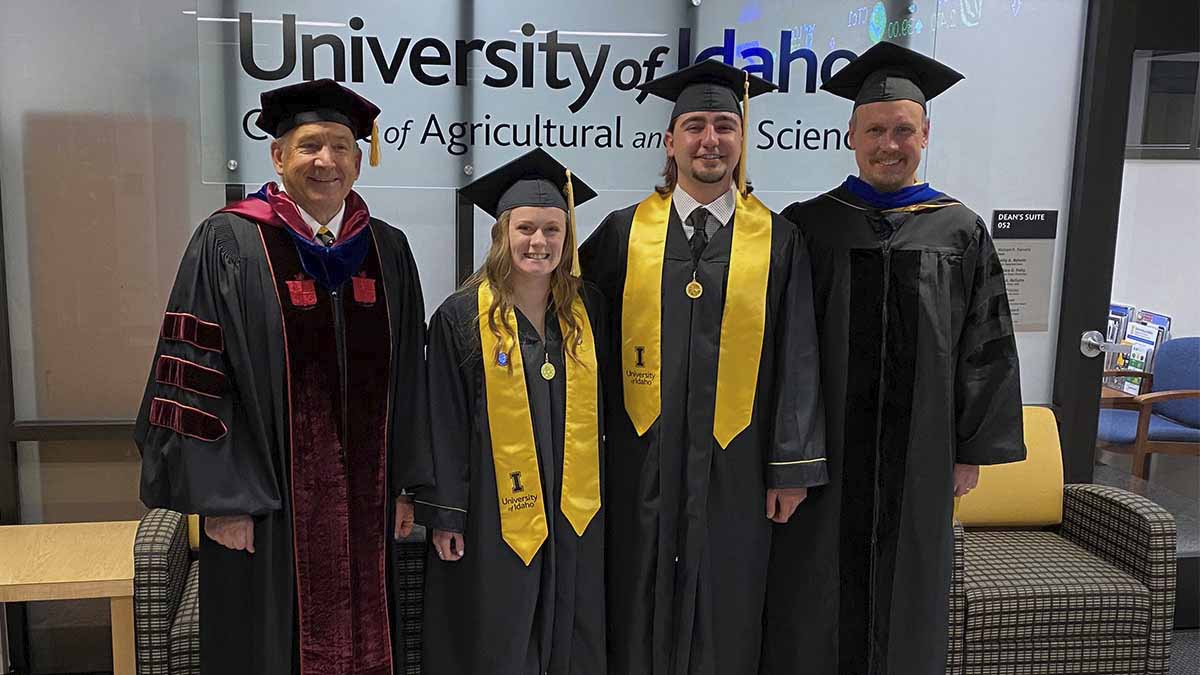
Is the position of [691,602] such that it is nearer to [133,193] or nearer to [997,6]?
[133,193]

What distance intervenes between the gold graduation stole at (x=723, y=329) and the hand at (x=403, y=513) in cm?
59

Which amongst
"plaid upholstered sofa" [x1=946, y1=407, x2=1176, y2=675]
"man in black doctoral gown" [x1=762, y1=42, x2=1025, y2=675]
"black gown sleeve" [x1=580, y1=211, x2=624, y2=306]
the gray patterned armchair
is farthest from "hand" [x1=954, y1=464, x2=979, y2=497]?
the gray patterned armchair

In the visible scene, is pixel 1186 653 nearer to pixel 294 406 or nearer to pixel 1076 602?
pixel 1076 602

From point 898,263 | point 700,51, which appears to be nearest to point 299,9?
point 700,51

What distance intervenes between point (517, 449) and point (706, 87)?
1018 millimetres

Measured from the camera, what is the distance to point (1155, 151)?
3.66m

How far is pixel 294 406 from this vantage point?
7.22 ft

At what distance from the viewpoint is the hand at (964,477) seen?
2.61m

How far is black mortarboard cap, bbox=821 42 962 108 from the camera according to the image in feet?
8.06

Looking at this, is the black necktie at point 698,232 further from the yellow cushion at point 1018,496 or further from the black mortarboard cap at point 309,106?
the yellow cushion at point 1018,496

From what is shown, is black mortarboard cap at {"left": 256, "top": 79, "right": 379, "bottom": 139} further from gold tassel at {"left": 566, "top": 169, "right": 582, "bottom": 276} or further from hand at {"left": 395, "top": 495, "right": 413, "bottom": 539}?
hand at {"left": 395, "top": 495, "right": 413, "bottom": 539}

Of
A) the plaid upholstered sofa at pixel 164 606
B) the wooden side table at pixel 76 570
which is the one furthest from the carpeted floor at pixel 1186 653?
the wooden side table at pixel 76 570

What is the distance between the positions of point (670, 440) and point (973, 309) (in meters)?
0.87

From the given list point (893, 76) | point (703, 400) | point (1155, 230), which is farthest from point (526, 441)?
point (1155, 230)
